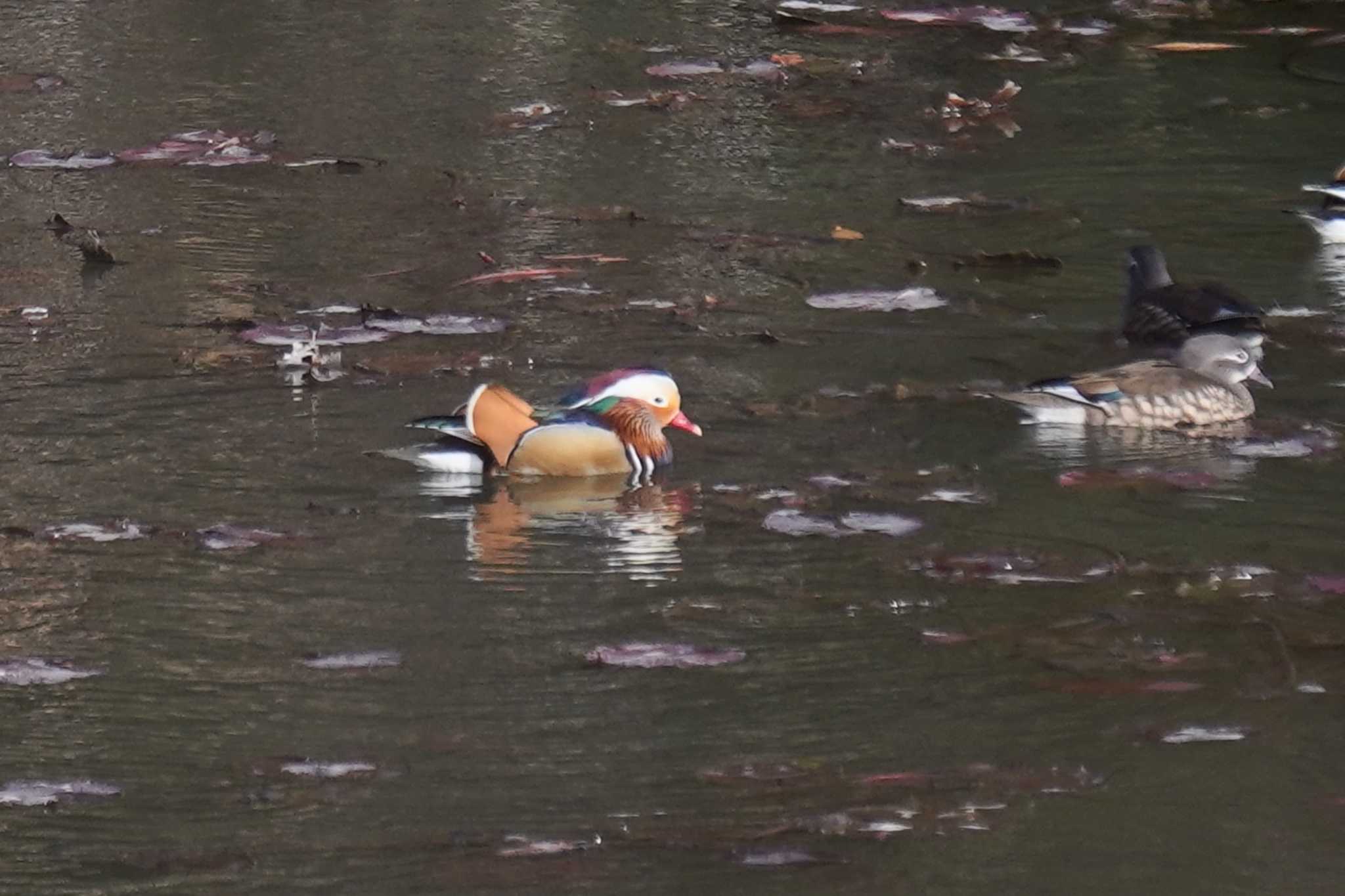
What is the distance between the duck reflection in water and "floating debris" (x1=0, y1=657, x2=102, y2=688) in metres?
1.29

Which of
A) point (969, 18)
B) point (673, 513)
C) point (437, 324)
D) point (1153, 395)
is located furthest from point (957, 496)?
point (969, 18)

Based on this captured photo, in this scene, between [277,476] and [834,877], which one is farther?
[277,476]

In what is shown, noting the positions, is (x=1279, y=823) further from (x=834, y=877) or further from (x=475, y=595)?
(x=475, y=595)

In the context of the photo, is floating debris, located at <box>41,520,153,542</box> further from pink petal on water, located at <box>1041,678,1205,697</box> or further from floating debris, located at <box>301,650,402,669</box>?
pink petal on water, located at <box>1041,678,1205,697</box>

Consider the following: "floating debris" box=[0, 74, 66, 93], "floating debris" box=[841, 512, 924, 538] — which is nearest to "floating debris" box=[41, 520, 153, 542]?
"floating debris" box=[841, 512, 924, 538]

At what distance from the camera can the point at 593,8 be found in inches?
647

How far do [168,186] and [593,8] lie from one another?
4.38 meters

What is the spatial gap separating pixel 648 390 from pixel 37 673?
8.82ft

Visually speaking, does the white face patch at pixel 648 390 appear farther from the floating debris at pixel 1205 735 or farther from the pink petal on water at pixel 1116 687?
the floating debris at pixel 1205 735

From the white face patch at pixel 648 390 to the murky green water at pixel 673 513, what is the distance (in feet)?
0.89

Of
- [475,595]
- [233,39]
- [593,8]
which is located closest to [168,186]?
[233,39]

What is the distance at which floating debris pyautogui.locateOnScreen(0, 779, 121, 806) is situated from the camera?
5984mm

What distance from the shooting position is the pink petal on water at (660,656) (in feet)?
22.6

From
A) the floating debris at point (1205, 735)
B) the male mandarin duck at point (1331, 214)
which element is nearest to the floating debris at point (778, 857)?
the floating debris at point (1205, 735)
